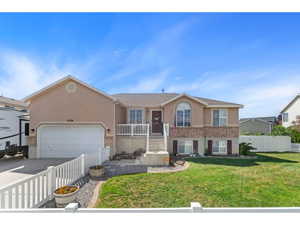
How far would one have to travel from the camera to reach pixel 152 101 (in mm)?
14094

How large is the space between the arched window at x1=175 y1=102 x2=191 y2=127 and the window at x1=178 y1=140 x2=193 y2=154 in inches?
54.6

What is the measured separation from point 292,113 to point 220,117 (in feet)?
63.2

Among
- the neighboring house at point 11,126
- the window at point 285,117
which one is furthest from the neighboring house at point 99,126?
the window at point 285,117

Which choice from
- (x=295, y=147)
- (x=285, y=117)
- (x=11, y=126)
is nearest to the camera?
(x=11, y=126)

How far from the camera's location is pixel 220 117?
1274 cm

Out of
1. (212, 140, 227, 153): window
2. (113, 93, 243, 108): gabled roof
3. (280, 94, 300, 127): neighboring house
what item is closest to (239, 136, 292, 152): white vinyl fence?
(212, 140, 227, 153): window

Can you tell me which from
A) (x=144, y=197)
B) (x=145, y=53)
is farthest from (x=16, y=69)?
(x=144, y=197)

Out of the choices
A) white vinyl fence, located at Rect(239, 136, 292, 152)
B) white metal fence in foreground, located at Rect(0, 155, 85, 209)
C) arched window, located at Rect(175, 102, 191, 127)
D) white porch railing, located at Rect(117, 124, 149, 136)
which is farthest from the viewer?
white vinyl fence, located at Rect(239, 136, 292, 152)

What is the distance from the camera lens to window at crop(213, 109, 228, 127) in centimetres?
1270

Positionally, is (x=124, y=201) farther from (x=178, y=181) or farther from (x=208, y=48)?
(x=208, y=48)

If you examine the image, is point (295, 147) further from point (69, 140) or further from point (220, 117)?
point (69, 140)

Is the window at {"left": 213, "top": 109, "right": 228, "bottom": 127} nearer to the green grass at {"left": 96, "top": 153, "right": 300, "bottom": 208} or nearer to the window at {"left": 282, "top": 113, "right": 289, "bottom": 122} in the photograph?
the green grass at {"left": 96, "top": 153, "right": 300, "bottom": 208}

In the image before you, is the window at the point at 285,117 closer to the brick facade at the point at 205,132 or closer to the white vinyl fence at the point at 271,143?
the white vinyl fence at the point at 271,143

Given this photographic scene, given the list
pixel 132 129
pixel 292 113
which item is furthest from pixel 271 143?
pixel 132 129
